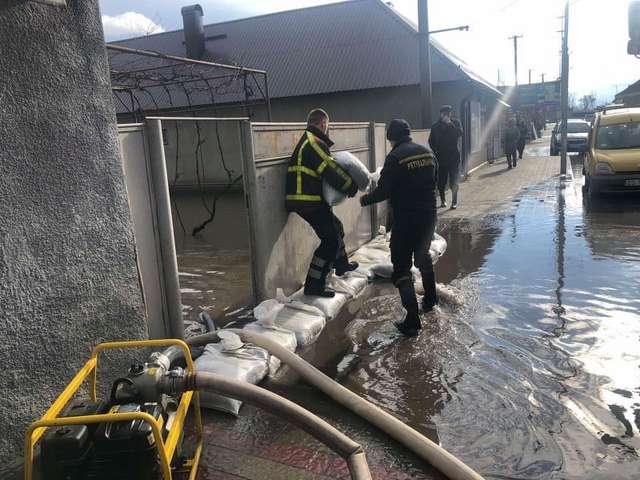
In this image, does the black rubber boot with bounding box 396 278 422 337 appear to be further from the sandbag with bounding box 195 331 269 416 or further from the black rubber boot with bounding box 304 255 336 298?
the sandbag with bounding box 195 331 269 416

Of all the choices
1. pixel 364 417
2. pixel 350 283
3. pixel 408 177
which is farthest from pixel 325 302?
pixel 364 417

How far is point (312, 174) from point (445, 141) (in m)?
6.45

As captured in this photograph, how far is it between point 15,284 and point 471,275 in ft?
17.4

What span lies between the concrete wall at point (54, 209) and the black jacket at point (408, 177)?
2292mm

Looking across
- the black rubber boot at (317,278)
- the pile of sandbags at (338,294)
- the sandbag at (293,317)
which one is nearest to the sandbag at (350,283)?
the pile of sandbags at (338,294)

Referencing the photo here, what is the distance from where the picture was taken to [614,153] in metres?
11.5

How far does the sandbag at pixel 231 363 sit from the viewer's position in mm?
3658

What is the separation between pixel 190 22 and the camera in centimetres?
2525

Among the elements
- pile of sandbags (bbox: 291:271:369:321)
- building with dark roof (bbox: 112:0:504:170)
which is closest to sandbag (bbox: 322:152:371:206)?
pile of sandbags (bbox: 291:271:369:321)

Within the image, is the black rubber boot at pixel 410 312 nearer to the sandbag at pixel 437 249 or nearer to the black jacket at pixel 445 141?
the sandbag at pixel 437 249

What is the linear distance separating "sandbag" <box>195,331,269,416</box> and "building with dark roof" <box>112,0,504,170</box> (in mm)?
15301

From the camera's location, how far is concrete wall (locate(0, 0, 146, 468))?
293 centimetres

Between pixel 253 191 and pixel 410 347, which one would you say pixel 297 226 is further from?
pixel 410 347

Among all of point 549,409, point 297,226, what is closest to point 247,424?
point 549,409
